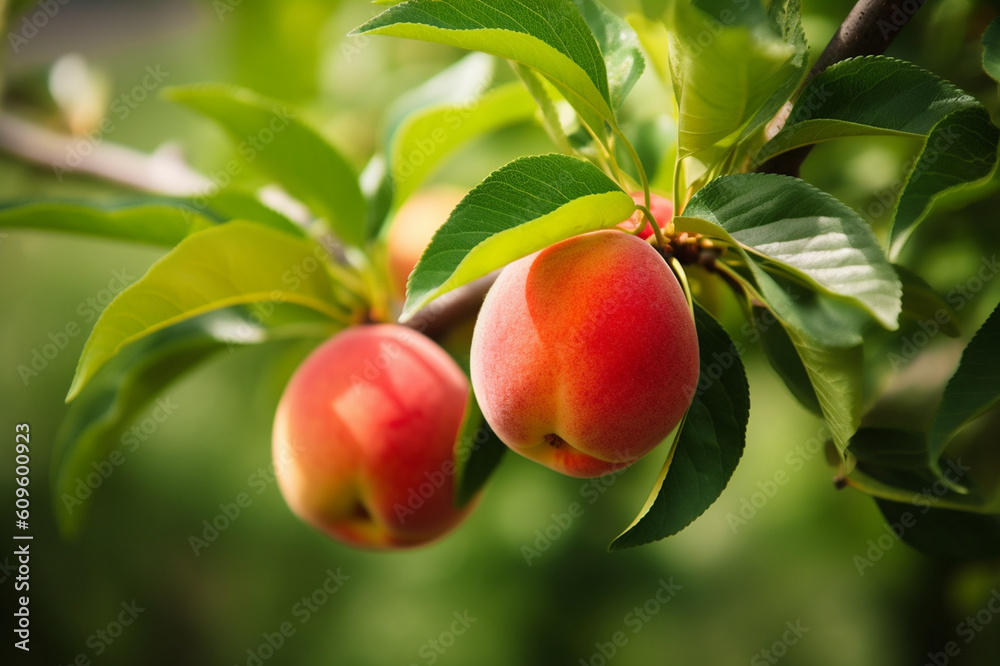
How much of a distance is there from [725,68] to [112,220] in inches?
25.3

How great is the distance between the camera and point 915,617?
1.29 m

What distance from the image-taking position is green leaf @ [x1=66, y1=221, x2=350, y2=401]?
2.09 feet

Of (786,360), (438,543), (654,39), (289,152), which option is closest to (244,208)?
(289,152)

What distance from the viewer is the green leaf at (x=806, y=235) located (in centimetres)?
42

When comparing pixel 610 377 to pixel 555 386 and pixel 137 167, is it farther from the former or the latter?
pixel 137 167

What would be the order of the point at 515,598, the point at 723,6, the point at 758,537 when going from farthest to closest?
the point at 515,598
the point at 758,537
the point at 723,6

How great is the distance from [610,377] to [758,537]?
1.28m

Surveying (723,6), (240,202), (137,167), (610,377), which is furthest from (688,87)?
(137,167)

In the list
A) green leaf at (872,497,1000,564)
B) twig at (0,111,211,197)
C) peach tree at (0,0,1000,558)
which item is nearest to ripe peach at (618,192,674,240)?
peach tree at (0,0,1000,558)

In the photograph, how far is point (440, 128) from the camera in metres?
0.89

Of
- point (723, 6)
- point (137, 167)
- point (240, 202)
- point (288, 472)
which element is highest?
point (723, 6)

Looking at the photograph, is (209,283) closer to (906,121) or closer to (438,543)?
(906,121)

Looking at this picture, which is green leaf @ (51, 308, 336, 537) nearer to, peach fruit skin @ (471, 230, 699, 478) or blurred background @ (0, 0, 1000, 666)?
blurred background @ (0, 0, 1000, 666)

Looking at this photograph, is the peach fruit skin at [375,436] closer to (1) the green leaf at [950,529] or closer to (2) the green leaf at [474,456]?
(2) the green leaf at [474,456]
